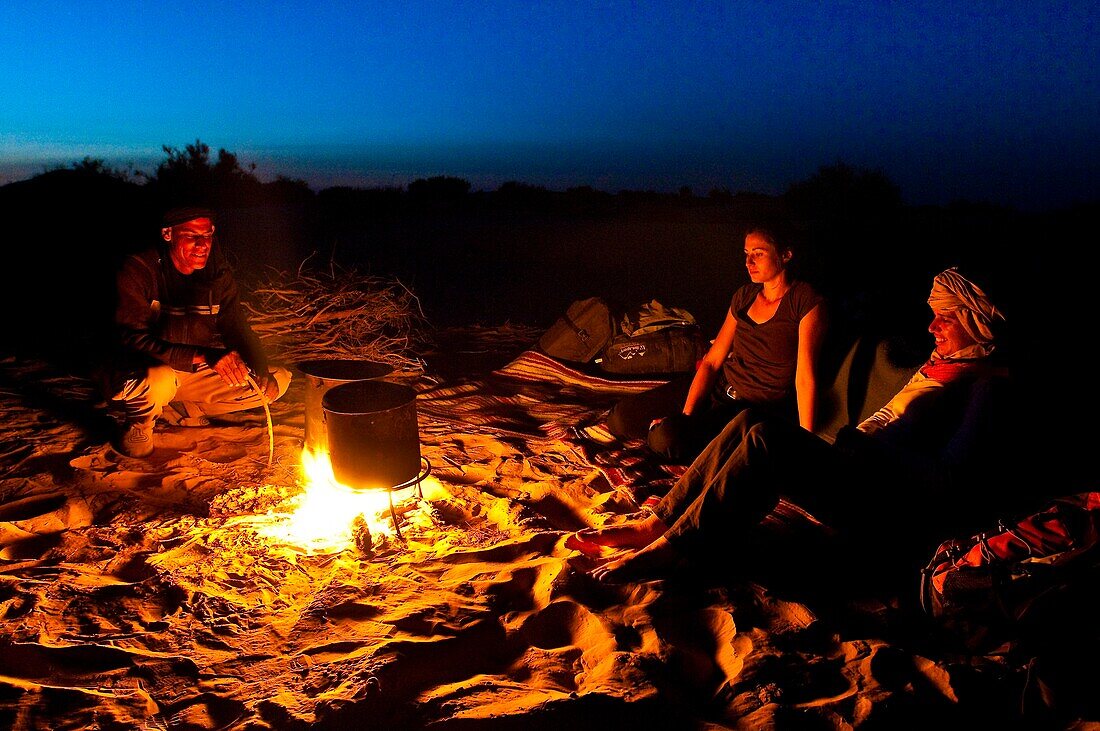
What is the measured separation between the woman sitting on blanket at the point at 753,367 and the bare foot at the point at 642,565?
1.11 metres

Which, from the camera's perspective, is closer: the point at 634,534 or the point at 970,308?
the point at 970,308

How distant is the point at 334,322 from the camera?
21.9 ft

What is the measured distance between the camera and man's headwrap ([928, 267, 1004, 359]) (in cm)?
264

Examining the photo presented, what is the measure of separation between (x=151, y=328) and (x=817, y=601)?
3.58 m

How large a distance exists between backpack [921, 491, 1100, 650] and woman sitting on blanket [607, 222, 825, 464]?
1.23m

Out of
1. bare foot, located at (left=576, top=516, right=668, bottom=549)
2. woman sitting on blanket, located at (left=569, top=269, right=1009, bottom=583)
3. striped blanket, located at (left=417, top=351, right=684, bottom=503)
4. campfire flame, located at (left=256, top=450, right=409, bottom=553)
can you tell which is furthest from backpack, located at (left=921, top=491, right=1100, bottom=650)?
campfire flame, located at (left=256, top=450, right=409, bottom=553)

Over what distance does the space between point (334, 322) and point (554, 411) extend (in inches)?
106

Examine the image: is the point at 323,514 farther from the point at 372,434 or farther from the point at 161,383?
the point at 161,383

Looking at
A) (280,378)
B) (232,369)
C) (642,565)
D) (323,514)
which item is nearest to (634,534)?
(642,565)

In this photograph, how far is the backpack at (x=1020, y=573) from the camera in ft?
7.06

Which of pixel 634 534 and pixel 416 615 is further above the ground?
pixel 634 534

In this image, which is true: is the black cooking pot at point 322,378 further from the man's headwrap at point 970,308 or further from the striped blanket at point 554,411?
the man's headwrap at point 970,308

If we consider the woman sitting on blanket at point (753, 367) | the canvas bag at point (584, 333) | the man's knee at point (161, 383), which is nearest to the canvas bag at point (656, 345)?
the canvas bag at point (584, 333)

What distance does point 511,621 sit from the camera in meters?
2.56
